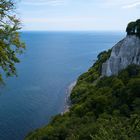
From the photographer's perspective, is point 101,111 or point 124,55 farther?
point 124,55

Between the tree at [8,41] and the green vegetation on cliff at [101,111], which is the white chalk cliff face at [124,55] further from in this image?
the tree at [8,41]

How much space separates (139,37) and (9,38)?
6574cm

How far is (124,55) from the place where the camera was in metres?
77.4

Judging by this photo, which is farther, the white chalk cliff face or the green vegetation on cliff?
the white chalk cliff face

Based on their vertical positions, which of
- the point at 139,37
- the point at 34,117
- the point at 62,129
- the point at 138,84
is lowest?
the point at 34,117

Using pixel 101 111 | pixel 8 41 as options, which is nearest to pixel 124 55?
pixel 101 111

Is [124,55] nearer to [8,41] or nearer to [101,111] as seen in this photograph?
[101,111]

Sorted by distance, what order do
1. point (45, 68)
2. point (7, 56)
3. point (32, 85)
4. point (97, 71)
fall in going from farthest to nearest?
point (45, 68), point (32, 85), point (97, 71), point (7, 56)

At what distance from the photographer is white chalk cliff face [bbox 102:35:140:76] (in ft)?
247

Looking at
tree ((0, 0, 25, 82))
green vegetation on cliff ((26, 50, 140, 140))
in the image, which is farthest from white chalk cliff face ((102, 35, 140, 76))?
tree ((0, 0, 25, 82))

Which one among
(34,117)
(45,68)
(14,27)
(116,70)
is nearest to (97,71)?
(116,70)

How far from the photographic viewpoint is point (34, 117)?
258 feet

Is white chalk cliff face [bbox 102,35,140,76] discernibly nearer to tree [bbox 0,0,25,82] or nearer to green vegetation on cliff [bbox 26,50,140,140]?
green vegetation on cliff [bbox 26,50,140,140]

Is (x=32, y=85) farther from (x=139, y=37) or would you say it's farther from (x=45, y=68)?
(x=139, y=37)
